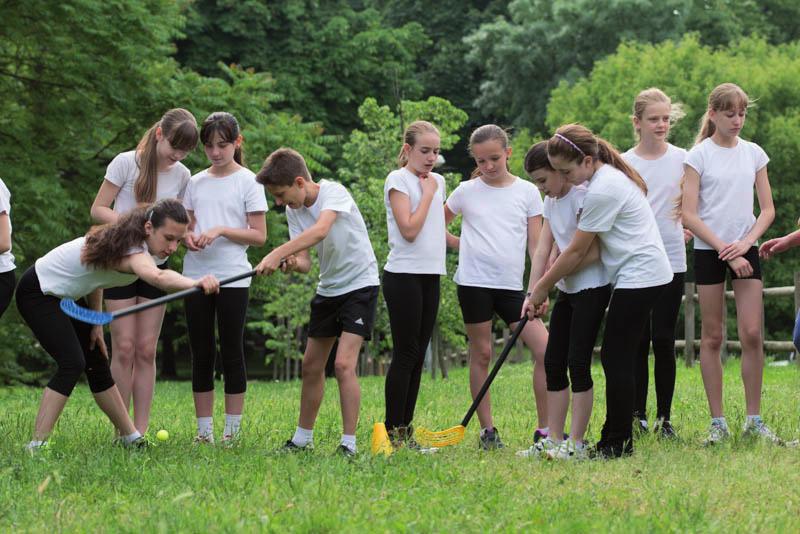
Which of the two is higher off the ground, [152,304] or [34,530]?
[152,304]

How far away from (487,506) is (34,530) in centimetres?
172

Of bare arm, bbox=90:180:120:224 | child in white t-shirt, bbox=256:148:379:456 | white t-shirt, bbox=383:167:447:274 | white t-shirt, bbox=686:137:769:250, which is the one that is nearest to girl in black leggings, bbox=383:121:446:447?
white t-shirt, bbox=383:167:447:274

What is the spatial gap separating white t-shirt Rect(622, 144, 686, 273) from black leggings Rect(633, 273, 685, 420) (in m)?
0.15

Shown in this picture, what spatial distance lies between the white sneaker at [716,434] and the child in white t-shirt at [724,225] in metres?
0.01

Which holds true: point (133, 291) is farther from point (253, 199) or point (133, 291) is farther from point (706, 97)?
point (706, 97)

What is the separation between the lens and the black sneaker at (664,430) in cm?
657

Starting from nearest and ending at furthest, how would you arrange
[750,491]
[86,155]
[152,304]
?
[750,491], [152,304], [86,155]

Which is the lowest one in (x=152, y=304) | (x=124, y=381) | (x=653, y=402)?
(x=653, y=402)

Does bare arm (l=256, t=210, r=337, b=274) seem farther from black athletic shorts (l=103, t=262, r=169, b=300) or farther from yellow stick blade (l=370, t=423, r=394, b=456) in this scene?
yellow stick blade (l=370, t=423, r=394, b=456)

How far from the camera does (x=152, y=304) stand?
5.68m

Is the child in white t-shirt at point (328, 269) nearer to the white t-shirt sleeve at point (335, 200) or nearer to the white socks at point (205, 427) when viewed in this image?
the white t-shirt sleeve at point (335, 200)

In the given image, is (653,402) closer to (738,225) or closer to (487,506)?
(738,225)

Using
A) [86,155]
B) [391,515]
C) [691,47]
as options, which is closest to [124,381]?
[391,515]

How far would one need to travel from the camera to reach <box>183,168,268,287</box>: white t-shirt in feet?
22.0
